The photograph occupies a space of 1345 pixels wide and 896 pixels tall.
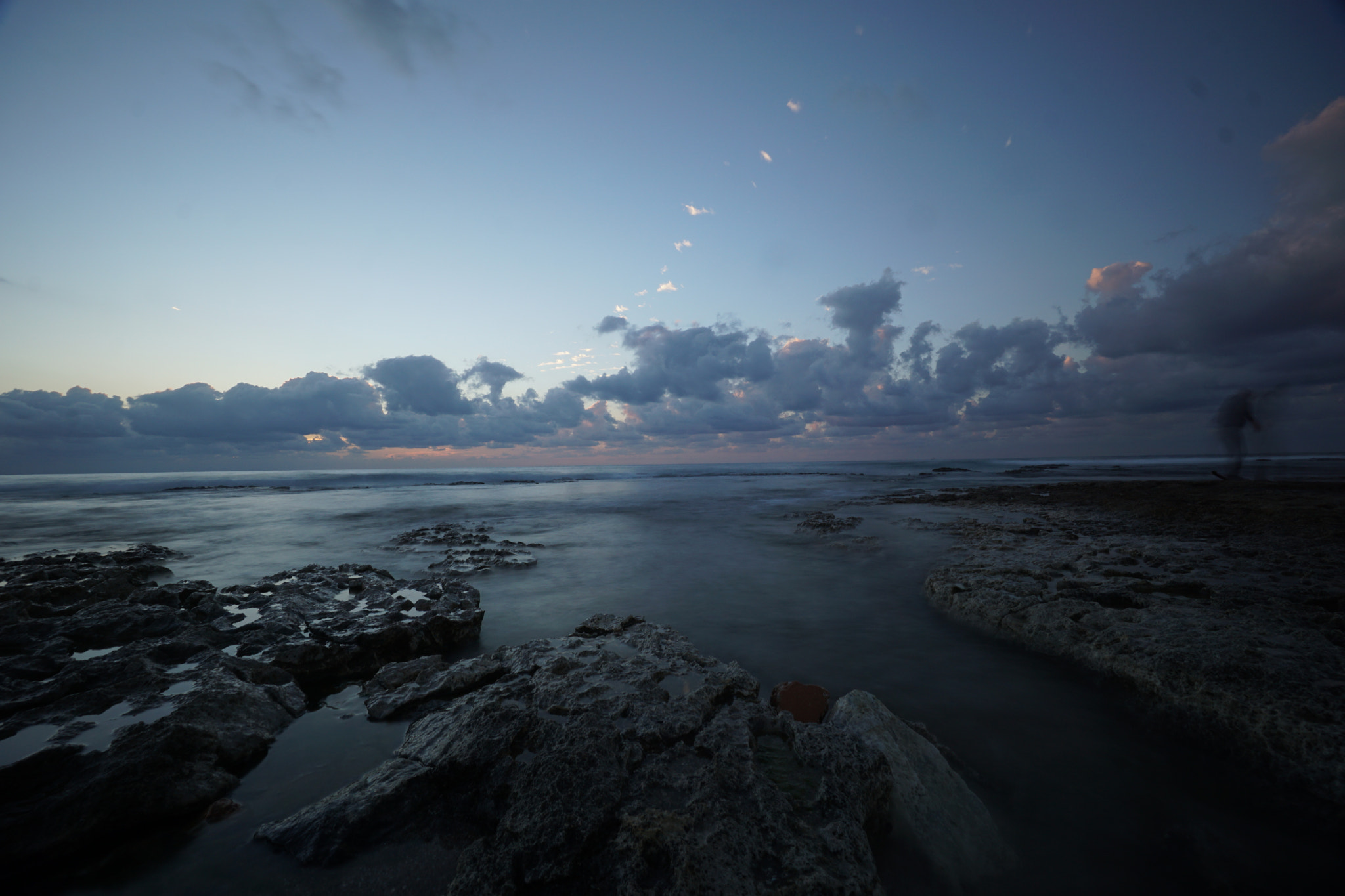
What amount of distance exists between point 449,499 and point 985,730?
33.1m

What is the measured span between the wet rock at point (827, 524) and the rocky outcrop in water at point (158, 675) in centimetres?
1053

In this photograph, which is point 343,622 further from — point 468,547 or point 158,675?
point 468,547

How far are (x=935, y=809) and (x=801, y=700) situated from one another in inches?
49.9

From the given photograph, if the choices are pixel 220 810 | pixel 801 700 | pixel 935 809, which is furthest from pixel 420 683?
pixel 935 809

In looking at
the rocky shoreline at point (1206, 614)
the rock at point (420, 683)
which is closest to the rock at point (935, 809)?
the rocky shoreline at point (1206, 614)

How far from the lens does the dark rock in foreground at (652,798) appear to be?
2150mm

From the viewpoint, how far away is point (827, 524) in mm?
15203

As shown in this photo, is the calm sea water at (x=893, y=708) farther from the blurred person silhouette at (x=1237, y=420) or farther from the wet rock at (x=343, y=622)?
the blurred person silhouette at (x=1237, y=420)

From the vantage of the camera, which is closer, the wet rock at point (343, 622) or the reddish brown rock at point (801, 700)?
the reddish brown rock at point (801, 700)

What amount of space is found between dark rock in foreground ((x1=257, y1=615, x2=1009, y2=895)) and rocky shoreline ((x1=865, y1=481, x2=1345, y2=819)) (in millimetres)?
2279

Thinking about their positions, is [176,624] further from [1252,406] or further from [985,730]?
[1252,406]

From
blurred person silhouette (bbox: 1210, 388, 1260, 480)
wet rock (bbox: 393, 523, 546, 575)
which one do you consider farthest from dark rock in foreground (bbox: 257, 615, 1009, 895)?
blurred person silhouette (bbox: 1210, 388, 1260, 480)

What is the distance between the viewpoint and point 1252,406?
2164 centimetres

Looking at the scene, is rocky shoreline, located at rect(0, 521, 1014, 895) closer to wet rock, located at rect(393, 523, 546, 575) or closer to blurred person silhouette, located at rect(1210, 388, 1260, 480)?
wet rock, located at rect(393, 523, 546, 575)
